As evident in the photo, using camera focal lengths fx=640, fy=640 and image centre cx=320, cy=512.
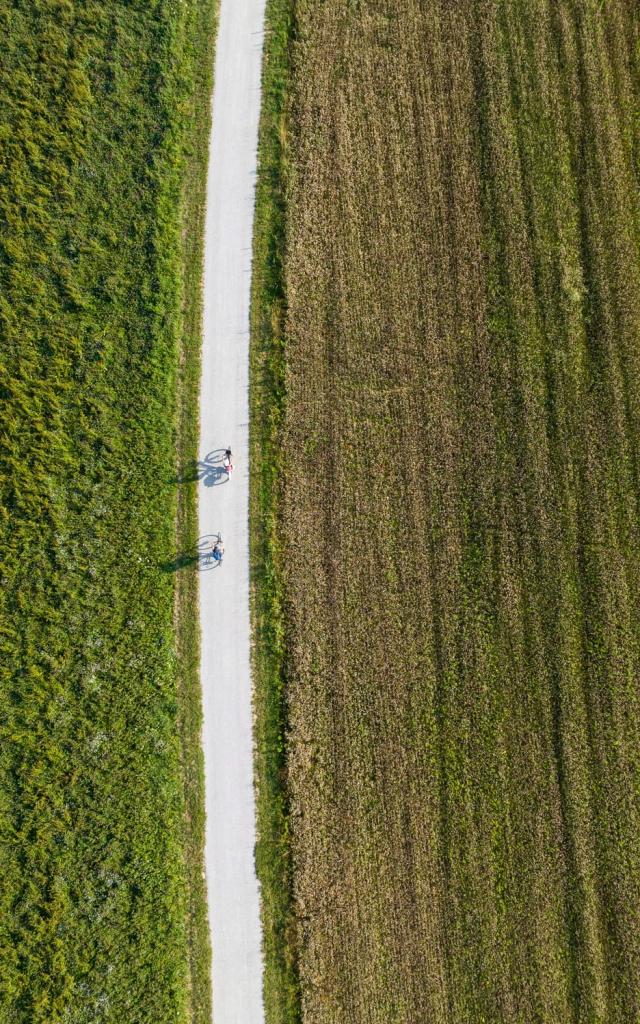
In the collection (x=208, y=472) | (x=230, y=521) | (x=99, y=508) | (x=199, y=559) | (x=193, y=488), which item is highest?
(x=208, y=472)

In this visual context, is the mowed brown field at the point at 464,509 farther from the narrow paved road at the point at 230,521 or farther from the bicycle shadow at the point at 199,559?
the bicycle shadow at the point at 199,559

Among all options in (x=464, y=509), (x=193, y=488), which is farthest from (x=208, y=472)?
(x=464, y=509)

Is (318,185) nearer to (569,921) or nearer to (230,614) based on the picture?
(230,614)

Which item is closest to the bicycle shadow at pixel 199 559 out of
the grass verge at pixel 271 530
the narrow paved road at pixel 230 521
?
the narrow paved road at pixel 230 521

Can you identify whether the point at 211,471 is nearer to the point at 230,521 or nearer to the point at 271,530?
the point at 230,521

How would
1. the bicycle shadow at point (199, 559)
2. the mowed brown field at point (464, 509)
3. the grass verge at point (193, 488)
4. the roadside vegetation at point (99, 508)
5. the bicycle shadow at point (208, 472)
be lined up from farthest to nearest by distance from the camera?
the bicycle shadow at point (208, 472)
the bicycle shadow at point (199, 559)
the mowed brown field at point (464, 509)
the grass verge at point (193, 488)
the roadside vegetation at point (99, 508)

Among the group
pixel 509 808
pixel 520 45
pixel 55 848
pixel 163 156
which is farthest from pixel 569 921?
pixel 520 45
